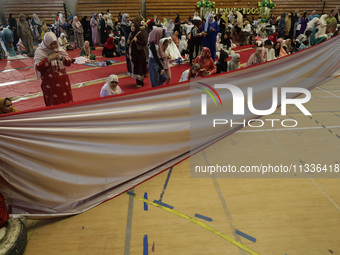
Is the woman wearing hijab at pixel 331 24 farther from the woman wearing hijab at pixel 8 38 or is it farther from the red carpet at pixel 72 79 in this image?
the woman wearing hijab at pixel 8 38

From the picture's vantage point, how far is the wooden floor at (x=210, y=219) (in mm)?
2180

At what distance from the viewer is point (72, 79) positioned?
7.02 metres

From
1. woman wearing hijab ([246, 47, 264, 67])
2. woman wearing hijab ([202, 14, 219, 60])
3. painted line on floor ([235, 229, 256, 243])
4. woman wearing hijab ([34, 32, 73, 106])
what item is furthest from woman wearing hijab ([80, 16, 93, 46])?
painted line on floor ([235, 229, 256, 243])

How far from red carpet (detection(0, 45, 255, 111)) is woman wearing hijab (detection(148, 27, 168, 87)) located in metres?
0.55

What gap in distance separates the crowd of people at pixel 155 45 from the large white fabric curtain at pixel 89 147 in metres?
1.50

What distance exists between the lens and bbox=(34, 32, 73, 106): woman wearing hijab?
3.74 m

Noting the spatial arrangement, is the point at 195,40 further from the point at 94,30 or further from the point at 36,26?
the point at 36,26

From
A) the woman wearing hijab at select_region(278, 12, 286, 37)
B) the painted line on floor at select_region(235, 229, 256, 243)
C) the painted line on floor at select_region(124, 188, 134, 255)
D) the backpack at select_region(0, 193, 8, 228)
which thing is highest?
the woman wearing hijab at select_region(278, 12, 286, 37)

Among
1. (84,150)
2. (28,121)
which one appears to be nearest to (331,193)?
(84,150)

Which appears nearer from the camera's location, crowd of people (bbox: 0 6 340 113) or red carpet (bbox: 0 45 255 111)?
crowd of people (bbox: 0 6 340 113)

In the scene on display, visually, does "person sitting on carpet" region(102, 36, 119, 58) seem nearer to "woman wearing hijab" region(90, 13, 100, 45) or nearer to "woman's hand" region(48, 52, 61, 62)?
"woman wearing hijab" region(90, 13, 100, 45)

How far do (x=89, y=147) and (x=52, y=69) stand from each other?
6.33ft

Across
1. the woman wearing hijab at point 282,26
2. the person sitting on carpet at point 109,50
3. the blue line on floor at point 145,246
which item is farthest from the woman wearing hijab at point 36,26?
the blue line on floor at point 145,246

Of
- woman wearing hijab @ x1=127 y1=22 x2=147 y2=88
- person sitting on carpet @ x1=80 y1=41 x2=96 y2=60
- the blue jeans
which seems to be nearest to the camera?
the blue jeans
